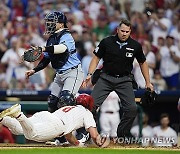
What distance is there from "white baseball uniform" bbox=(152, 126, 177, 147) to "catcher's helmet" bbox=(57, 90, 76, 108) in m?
3.10

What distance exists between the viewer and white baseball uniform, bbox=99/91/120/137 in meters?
14.6

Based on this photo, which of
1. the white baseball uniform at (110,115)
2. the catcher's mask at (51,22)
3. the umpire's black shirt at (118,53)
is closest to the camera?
the catcher's mask at (51,22)

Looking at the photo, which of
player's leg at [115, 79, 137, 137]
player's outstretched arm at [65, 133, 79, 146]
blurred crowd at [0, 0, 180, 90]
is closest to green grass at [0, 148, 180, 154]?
player's outstretched arm at [65, 133, 79, 146]

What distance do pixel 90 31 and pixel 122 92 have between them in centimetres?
580

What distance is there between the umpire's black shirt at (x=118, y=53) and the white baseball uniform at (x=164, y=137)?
237cm

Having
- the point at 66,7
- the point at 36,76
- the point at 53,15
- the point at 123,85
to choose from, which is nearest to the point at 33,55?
the point at 53,15

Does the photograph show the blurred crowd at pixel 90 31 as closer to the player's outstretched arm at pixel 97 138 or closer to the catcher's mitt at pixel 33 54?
the catcher's mitt at pixel 33 54

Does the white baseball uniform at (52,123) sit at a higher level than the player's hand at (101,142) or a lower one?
higher

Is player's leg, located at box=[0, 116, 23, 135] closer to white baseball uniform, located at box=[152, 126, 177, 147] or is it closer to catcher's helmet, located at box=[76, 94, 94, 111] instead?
catcher's helmet, located at box=[76, 94, 94, 111]

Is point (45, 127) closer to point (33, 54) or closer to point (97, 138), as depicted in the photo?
point (97, 138)

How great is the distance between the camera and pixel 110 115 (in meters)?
14.7

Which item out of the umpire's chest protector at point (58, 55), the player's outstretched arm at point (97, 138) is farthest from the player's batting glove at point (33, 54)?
the player's outstretched arm at point (97, 138)

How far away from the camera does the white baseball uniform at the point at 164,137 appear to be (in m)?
13.3

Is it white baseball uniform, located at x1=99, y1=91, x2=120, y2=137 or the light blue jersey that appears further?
white baseball uniform, located at x1=99, y1=91, x2=120, y2=137
